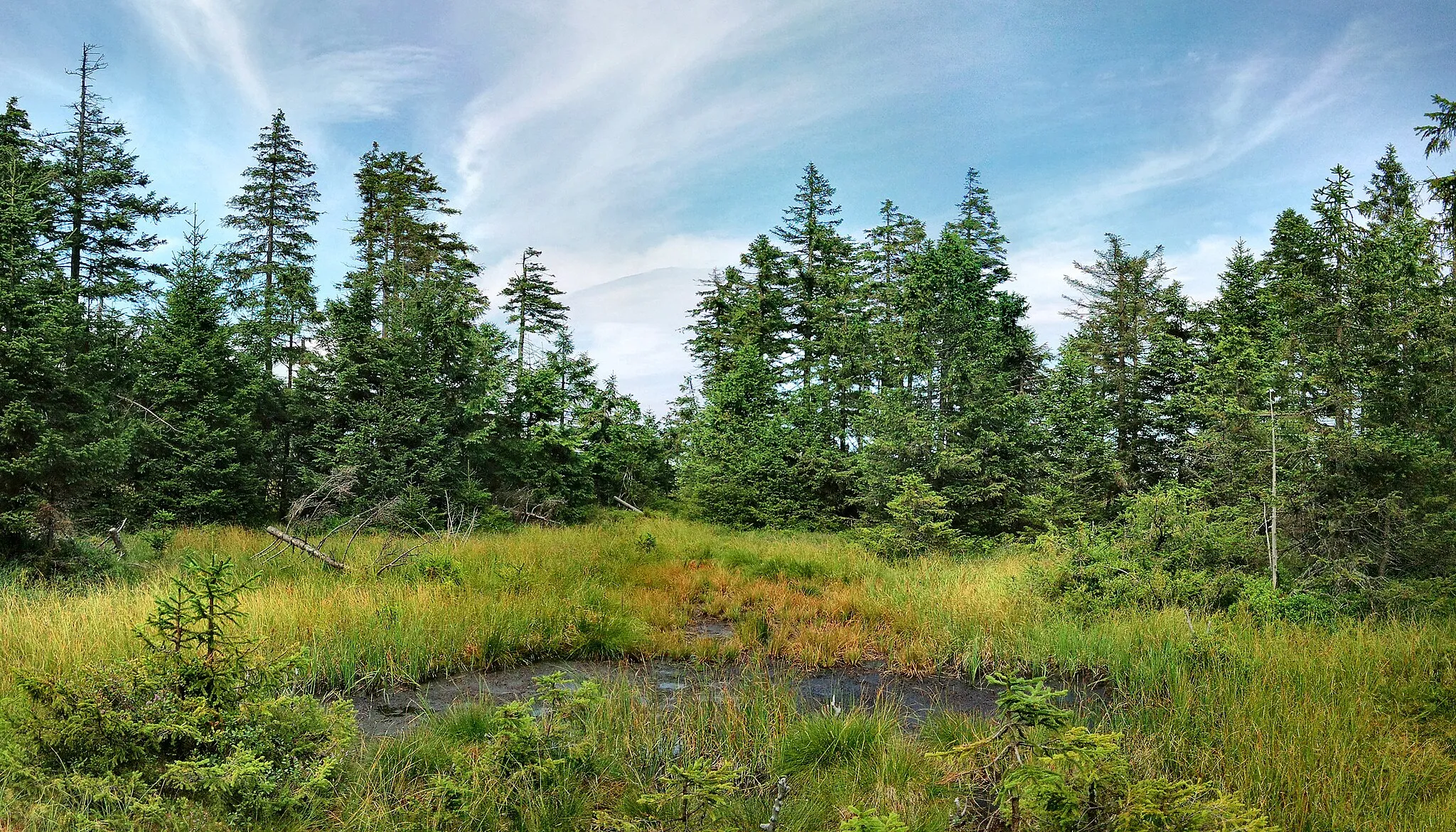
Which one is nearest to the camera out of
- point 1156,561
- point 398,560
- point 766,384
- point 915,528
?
point 1156,561

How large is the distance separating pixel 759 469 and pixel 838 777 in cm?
1713

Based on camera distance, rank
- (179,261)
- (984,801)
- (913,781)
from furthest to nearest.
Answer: (179,261), (913,781), (984,801)

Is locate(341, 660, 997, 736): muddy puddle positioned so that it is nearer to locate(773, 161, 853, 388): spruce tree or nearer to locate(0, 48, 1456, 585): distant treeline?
locate(0, 48, 1456, 585): distant treeline

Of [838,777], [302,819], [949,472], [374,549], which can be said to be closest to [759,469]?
[949,472]

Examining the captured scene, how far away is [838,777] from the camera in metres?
4.44

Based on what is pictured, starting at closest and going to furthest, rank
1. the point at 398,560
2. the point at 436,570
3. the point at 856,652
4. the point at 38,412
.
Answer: the point at 856,652, the point at 38,412, the point at 436,570, the point at 398,560

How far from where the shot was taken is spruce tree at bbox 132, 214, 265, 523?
15.9 m

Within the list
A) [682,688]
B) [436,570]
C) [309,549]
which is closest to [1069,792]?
[682,688]

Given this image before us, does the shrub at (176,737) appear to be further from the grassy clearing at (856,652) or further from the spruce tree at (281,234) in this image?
the spruce tree at (281,234)

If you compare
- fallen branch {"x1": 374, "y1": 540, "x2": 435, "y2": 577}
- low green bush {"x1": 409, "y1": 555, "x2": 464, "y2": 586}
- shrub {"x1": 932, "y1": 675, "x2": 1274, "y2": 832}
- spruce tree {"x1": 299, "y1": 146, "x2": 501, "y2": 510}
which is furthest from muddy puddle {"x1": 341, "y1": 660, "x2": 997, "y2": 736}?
spruce tree {"x1": 299, "y1": 146, "x2": 501, "y2": 510}

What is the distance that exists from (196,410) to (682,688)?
16980 mm

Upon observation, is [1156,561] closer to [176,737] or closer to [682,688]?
[682,688]

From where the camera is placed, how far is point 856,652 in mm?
8297

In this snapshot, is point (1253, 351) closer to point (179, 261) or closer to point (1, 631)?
point (1, 631)
